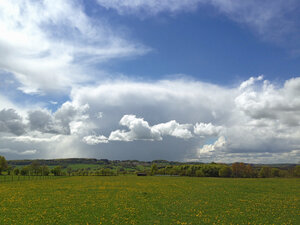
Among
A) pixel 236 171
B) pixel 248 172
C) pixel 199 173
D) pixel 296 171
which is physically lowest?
pixel 248 172

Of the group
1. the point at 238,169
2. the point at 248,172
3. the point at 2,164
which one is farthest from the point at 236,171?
the point at 2,164

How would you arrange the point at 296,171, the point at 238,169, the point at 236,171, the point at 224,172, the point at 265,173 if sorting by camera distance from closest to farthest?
the point at 296,171, the point at 265,173, the point at 224,172, the point at 236,171, the point at 238,169

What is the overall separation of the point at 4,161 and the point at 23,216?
355ft

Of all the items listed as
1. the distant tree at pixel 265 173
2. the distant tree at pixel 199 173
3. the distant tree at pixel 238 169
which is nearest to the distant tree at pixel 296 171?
the distant tree at pixel 265 173

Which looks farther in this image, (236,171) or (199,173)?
(236,171)

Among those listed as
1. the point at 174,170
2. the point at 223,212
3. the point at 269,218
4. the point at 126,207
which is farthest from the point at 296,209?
the point at 174,170

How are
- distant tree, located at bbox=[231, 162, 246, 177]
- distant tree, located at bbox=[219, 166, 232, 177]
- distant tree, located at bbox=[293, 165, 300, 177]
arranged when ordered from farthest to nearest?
distant tree, located at bbox=[231, 162, 246, 177]
distant tree, located at bbox=[219, 166, 232, 177]
distant tree, located at bbox=[293, 165, 300, 177]

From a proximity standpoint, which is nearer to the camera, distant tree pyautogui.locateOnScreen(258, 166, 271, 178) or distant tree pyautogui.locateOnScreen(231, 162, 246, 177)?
distant tree pyautogui.locateOnScreen(258, 166, 271, 178)

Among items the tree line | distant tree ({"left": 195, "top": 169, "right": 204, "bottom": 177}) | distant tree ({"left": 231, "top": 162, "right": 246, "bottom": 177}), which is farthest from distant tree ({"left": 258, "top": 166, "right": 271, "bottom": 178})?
distant tree ({"left": 195, "top": 169, "right": 204, "bottom": 177})

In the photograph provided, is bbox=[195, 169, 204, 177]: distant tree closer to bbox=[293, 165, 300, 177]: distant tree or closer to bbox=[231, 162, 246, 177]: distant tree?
bbox=[231, 162, 246, 177]: distant tree

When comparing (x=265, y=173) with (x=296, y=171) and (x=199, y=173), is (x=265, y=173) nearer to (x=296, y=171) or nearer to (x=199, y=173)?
(x=296, y=171)

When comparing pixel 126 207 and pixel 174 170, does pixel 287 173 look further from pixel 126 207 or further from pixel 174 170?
pixel 126 207

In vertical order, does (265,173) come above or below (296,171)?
below

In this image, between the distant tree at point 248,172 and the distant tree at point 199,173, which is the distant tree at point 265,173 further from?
the distant tree at point 199,173
